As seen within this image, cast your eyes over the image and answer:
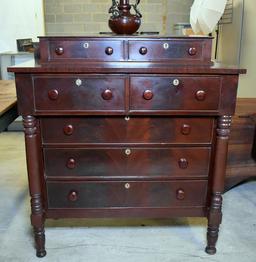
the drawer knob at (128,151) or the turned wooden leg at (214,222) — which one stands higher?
the drawer knob at (128,151)

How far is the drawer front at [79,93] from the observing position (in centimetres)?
124

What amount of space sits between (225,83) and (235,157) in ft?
2.89

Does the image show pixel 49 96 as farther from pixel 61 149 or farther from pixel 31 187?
pixel 31 187

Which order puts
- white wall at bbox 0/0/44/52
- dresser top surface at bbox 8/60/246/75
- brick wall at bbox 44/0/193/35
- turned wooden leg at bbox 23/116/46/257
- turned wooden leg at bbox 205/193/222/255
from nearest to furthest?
dresser top surface at bbox 8/60/246/75 < turned wooden leg at bbox 23/116/46/257 < turned wooden leg at bbox 205/193/222/255 < white wall at bbox 0/0/44/52 < brick wall at bbox 44/0/193/35

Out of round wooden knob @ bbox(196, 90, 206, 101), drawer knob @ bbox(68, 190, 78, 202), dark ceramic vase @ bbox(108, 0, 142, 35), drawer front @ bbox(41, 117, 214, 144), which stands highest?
dark ceramic vase @ bbox(108, 0, 142, 35)

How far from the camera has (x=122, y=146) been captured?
136 centimetres

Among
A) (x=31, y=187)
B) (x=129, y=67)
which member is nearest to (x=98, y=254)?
(x=31, y=187)

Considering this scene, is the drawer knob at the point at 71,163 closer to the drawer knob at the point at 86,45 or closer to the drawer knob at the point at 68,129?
the drawer knob at the point at 68,129

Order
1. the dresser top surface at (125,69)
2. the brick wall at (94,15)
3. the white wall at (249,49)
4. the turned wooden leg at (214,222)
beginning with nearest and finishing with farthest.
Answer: the dresser top surface at (125,69) → the turned wooden leg at (214,222) → the white wall at (249,49) → the brick wall at (94,15)

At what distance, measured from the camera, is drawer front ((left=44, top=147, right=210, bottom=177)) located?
1.37 m

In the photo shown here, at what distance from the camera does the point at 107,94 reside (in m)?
1.25

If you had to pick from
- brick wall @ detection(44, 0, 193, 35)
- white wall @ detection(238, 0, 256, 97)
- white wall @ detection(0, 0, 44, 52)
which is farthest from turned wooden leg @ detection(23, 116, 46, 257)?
brick wall @ detection(44, 0, 193, 35)

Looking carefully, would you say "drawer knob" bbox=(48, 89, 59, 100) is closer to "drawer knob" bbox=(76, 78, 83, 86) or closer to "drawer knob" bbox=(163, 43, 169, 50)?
"drawer knob" bbox=(76, 78, 83, 86)

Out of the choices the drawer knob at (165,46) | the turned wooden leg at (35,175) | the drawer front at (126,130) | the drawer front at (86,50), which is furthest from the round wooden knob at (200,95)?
the turned wooden leg at (35,175)
